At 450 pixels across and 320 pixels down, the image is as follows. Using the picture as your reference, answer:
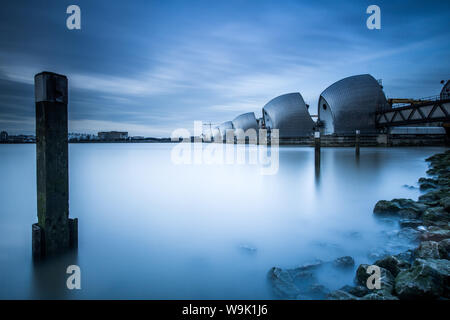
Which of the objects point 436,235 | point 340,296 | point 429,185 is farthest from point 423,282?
point 429,185

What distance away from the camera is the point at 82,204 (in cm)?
596

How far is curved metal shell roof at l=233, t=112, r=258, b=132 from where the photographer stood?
65906 mm

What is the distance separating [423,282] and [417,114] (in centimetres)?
2755

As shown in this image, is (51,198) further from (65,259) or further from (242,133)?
(242,133)

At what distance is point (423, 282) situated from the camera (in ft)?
6.38

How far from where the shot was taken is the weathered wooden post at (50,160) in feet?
8.86

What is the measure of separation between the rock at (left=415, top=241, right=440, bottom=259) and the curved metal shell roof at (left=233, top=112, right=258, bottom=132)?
6343 cm

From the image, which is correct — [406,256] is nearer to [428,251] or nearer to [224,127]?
[428,251]

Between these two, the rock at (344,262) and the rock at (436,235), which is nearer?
the rock at (344,262)

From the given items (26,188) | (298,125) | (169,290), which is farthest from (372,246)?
(298,125)

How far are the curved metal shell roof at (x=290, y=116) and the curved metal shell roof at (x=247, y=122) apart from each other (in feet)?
69.5

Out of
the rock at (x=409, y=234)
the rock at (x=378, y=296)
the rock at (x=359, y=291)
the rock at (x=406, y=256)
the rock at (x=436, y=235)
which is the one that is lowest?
the rock at (x=359, y=291)

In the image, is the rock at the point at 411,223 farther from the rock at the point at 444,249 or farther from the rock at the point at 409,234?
the rock at the point at 444,249

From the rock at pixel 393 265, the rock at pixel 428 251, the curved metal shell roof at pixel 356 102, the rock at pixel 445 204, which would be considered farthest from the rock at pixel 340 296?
the curved metal shell roof at pixel 356 102
